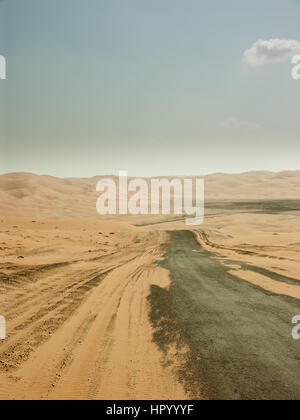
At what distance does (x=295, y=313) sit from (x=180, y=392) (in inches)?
132

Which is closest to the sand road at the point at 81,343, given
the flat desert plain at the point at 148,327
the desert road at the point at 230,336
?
the flat desert plain at the point at 148,327

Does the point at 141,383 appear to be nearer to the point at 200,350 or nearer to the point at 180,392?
the point at 180,392

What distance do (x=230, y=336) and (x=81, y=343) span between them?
245 centimetres

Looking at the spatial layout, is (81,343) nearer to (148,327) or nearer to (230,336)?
(148,327)

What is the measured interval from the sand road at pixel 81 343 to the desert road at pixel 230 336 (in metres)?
0.36

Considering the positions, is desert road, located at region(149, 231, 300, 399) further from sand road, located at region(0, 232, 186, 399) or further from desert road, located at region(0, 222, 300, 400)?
sand road, located at region(0, 232, 186, 399)

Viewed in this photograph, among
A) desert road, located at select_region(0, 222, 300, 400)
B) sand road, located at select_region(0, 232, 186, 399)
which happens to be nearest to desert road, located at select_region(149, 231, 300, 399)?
desert road, located at select_region(0, 222, 300, 400)

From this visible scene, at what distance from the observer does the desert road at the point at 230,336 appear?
3.35 m

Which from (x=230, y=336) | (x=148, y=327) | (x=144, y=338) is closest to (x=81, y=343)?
(x=144, y=338)

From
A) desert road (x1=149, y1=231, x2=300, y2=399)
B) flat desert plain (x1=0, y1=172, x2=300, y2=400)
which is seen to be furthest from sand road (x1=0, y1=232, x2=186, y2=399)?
desert road (x1=149, y1=231, x2=300, y2=399)

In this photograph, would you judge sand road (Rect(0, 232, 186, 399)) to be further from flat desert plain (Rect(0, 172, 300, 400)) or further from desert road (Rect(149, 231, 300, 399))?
desert road (Rect(149, 231, 300, 399))

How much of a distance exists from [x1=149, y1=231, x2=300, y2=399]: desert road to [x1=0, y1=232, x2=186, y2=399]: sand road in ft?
1.19

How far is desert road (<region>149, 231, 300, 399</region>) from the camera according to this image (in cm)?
335

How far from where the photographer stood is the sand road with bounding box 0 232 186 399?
3.37 m
